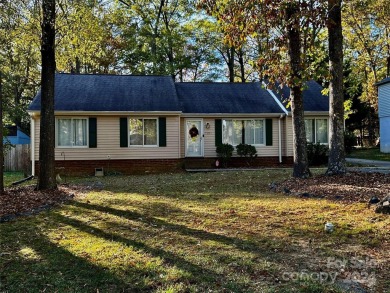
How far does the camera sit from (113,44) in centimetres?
2700

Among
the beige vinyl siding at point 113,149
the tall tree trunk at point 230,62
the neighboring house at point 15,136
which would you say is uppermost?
the tall tree trunk at point 230,62

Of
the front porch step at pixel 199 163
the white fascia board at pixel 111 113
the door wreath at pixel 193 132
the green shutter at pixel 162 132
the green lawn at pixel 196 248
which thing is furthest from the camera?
the door wreath at pixel 193 132

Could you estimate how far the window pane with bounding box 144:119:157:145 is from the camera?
596 inches

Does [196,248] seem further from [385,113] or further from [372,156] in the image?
[385,113]

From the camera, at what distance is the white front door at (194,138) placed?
1617 centimetres

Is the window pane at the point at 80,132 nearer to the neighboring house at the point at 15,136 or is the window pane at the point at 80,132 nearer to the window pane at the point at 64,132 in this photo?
the window pane at the point at 64,132

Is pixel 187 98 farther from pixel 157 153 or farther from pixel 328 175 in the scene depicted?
pixel 328 175

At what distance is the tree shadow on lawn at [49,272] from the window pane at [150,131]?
10907 millimetres

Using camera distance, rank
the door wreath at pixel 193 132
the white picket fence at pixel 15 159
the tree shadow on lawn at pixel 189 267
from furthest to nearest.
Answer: the white picket fence at pixel 15 159 → the door wreath at pixel 193 132 → the tree shadow on lawn at pixel 189 267

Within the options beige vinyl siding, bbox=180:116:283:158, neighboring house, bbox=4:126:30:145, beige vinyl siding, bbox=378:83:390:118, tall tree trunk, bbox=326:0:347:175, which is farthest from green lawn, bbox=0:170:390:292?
neighboring house, bbox=4:126:30:145

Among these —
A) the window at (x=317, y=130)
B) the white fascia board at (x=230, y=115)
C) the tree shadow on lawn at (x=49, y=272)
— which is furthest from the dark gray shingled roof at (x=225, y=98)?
the tree shadow on lawn at (x=49, y=272)

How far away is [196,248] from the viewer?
4008 millimetres

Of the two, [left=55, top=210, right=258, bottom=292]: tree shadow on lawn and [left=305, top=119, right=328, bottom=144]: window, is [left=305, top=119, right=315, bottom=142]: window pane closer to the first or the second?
[left=305, top=119, right=328, bottom=144]: window

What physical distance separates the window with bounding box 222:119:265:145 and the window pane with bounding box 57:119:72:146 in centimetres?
700
